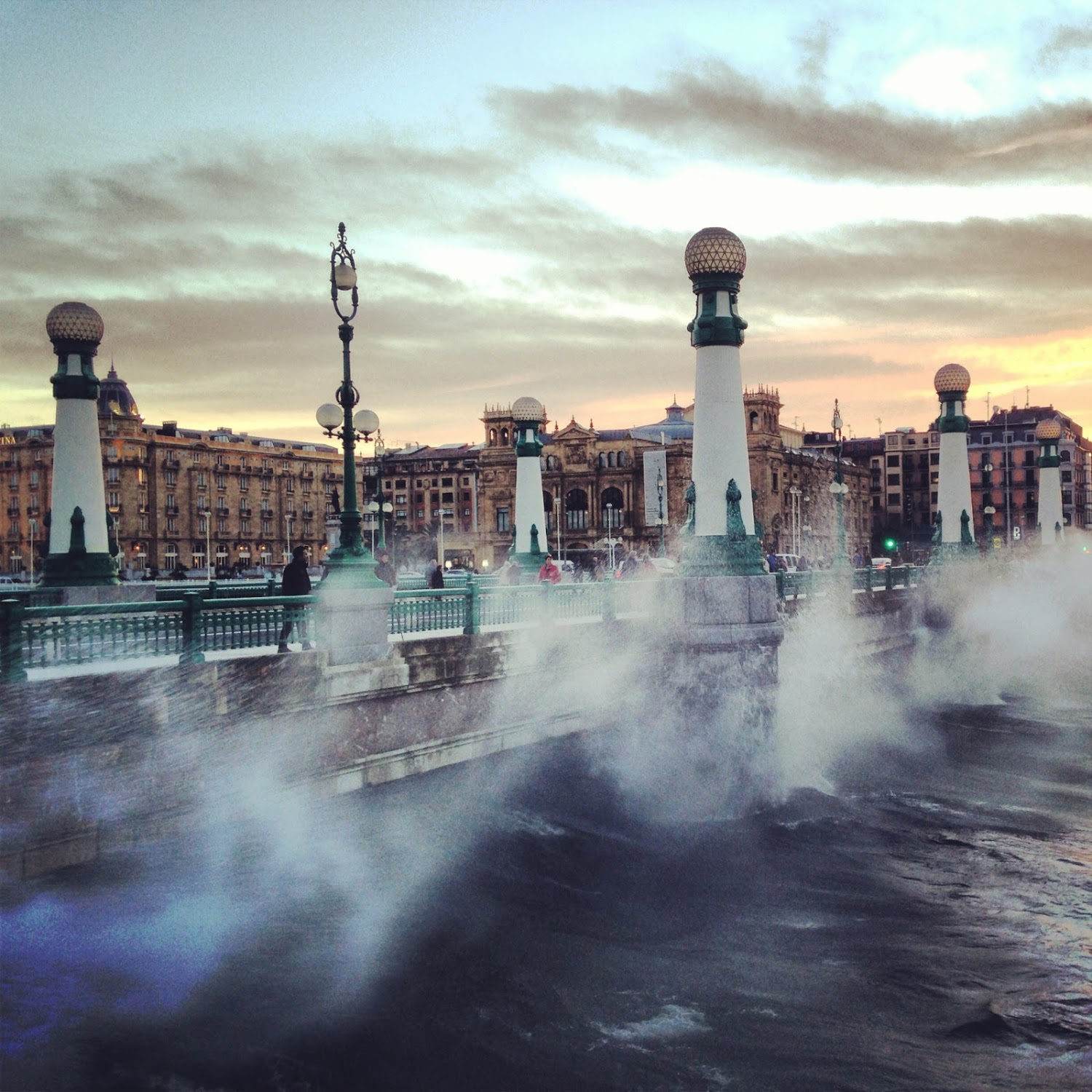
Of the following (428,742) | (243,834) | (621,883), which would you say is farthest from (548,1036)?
(428,742)

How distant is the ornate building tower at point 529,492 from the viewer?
2497 cm

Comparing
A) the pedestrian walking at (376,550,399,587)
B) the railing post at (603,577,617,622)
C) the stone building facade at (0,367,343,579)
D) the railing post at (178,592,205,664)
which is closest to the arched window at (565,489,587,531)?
the stone building facade at (0,367,343,579)

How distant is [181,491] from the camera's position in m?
106

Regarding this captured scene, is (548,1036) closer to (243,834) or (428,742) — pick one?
(243,834)

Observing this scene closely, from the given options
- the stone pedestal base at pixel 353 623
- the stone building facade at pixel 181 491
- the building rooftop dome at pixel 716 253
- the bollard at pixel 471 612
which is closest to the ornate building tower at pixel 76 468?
the stone pedestal base at pixel 353 623

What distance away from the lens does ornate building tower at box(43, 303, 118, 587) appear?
1569cm

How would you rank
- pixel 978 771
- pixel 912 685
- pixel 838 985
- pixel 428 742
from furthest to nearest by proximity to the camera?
pixel 912 685, pixel 978 771, pixel 428 742, pixel 838 985

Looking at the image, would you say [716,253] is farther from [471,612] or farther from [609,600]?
[471,612]

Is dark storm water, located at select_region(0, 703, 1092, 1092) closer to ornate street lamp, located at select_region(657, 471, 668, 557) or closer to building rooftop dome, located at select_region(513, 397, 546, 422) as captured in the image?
→ building rooftop dome, located at select_region(513, 397, 546, 422)

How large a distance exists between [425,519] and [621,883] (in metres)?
116

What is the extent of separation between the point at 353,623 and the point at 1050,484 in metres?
40.3

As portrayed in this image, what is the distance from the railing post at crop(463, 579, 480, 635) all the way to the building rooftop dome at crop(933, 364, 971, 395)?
20994 millimetres

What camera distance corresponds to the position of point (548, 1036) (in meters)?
8.88

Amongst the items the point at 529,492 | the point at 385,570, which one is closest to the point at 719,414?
the point at 385,570
